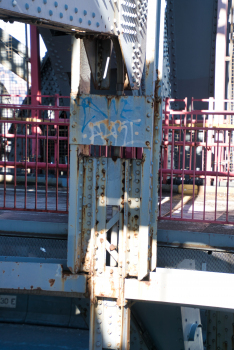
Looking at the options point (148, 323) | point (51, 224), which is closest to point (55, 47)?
point (51, 224)

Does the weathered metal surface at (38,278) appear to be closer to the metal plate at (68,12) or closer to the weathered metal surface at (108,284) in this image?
the weathered metal surface at (108,284)

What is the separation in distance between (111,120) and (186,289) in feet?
6.11

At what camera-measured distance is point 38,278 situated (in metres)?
3.99

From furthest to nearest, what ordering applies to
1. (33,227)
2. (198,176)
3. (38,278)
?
(198,176) < (33,227) < (38,278)

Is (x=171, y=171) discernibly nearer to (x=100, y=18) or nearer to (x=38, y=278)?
(x=38, y=278)

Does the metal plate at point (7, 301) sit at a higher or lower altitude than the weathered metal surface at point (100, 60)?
lower

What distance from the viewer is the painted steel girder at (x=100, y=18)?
278 cm

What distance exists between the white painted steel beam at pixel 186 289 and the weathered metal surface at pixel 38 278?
0.59m

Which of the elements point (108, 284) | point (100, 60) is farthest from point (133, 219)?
point (100, 60)

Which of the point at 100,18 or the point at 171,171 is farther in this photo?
the point at 171,171

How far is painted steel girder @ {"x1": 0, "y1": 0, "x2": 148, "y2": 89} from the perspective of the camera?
2.78m

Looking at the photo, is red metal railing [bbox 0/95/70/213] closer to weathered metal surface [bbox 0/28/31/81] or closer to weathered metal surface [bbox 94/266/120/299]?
weathered metal surface [bbox 94/266/120/299]

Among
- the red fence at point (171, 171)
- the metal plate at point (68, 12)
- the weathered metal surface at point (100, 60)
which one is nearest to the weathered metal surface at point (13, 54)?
the red fence at point (171, 171)

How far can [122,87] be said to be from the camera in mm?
3893
